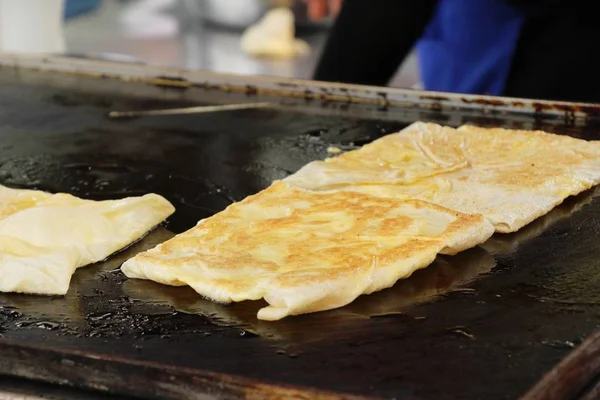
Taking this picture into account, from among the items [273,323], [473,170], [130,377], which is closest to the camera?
[130,377]

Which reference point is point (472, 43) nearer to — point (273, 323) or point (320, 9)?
point (320, 9)

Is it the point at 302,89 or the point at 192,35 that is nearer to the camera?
the point at 302,89

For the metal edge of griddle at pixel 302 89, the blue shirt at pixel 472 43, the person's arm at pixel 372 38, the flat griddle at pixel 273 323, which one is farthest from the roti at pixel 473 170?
the blue shirt at pixel 472 43

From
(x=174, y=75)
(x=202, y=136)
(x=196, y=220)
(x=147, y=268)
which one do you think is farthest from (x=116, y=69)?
(x=147, y=268)

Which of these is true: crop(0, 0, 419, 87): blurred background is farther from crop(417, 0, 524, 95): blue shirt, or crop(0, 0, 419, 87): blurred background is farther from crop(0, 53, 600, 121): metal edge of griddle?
crop(0, 53, 600, 121): metal edge of griddle

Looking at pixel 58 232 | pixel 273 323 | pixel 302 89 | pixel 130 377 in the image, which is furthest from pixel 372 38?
pixel 130 377
